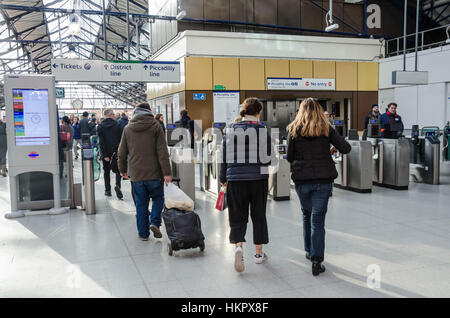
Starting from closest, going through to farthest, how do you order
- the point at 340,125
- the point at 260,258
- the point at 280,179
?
the point at 260,258 → the point at 280,179 → the point at 340,125

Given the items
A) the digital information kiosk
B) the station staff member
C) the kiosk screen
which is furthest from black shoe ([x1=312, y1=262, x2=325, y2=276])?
the station staff member

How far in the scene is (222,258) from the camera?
4062 millimetres

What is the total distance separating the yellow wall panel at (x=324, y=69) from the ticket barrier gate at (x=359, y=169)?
677 centimetres

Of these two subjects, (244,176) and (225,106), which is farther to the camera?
(225,106)

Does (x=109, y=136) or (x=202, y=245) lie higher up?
(x=109, y=136)

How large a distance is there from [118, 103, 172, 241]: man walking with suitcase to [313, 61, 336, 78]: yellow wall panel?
34.6 feet

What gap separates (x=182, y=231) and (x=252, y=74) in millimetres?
9891

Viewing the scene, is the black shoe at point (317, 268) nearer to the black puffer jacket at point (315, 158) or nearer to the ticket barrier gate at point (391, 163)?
the black puffer jacket at point (315, 158)

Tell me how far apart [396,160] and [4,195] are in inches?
290

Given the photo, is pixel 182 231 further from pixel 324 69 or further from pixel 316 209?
pixel 324 69

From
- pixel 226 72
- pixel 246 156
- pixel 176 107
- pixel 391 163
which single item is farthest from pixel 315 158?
pixel 176 107

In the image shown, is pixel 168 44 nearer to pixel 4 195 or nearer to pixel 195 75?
pixel 195 75
